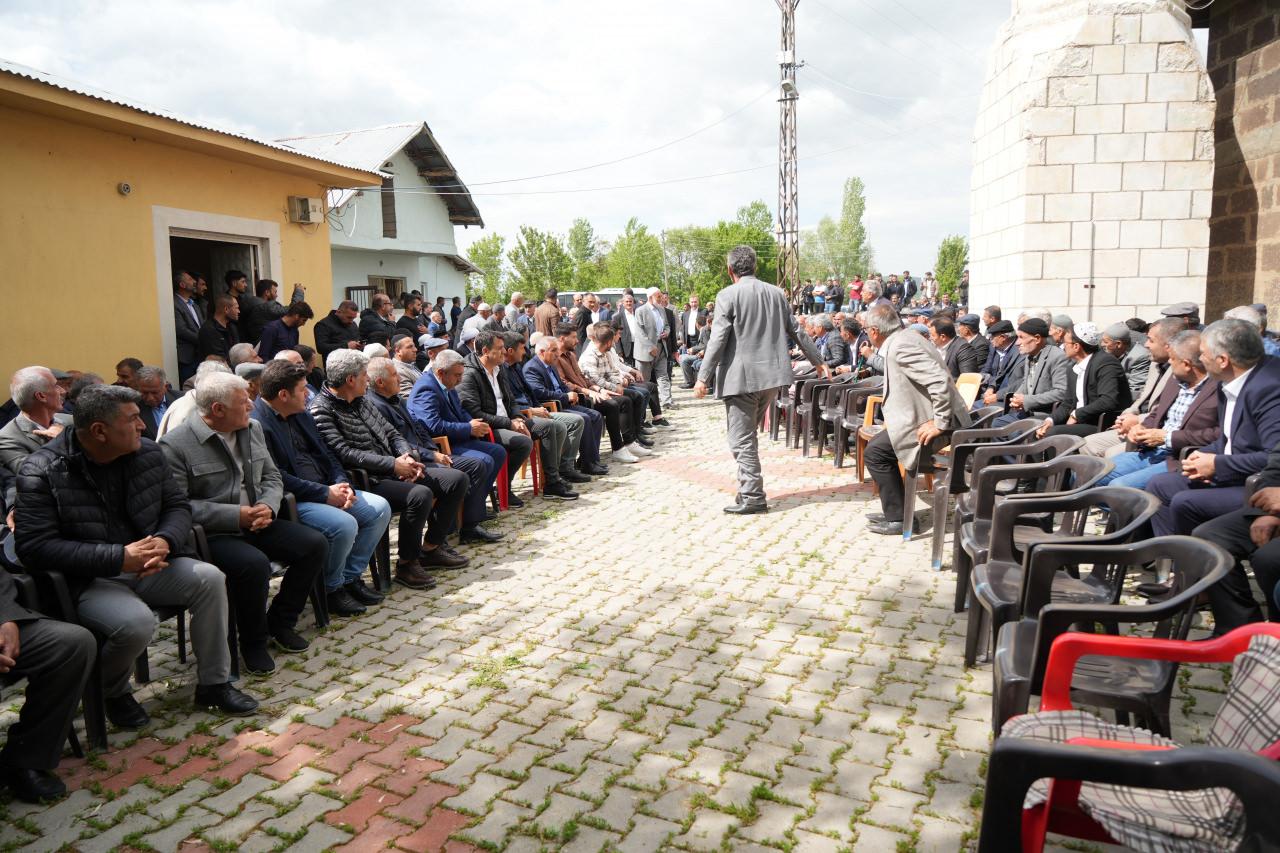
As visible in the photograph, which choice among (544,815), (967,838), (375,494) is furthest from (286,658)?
(967,838)

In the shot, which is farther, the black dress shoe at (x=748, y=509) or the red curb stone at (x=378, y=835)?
the black dress shoe at (x=748, y=509)

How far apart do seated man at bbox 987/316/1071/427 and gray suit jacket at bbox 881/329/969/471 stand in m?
1.52

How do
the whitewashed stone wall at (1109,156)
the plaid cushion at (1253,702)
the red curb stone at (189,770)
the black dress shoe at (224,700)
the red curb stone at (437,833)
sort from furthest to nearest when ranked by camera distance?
1. the whitewashed stone wall at (1109,156)
2. the black dress shoe at (224,700)
3. the red curb stone at (189,770)
4. the red curb stone at (437,833)
5. the plaid cushion at (1253,702)

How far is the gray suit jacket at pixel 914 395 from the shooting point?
18.1 feet

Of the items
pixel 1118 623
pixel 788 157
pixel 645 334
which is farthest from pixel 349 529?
pixel 788 157

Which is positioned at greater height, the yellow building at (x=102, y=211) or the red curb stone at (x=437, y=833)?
the yellow building at (x=102, y=211)

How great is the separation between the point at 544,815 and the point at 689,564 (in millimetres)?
2859

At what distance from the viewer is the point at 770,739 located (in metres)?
3.27

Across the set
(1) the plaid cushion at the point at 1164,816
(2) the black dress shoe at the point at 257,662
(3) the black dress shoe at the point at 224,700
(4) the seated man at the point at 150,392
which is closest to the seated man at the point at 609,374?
(4) the seated man at the point at 150,392

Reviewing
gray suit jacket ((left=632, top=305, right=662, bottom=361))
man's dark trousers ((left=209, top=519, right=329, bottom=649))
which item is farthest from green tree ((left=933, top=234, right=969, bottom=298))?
man's dark trousers ((left=209, top=519, right=329, bottom=649))

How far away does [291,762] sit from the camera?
10.5ft

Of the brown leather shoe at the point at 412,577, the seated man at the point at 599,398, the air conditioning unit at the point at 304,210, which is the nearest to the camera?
the brown leather shoe at the point at 412,577

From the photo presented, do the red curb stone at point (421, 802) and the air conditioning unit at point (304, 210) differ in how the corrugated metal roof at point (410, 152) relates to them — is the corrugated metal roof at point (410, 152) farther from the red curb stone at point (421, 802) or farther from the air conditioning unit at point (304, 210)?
the red curb stone at point (421, 802)

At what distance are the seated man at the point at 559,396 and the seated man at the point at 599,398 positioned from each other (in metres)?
0.20
